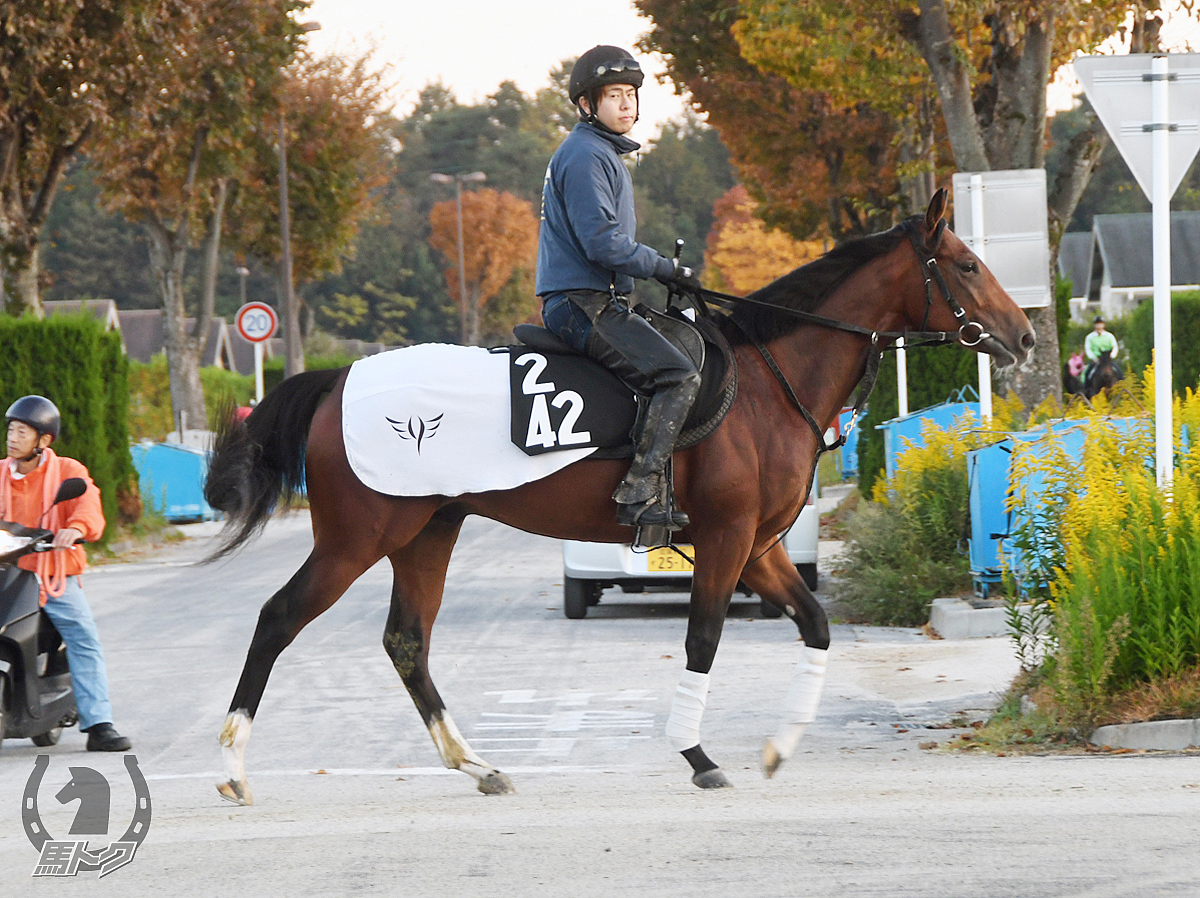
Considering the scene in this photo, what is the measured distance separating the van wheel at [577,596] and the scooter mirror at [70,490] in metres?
5.64

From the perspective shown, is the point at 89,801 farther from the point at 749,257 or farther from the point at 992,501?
the point at 749,257

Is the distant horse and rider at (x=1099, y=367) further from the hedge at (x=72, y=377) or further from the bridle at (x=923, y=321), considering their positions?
the bridle at (x=923, y=321)

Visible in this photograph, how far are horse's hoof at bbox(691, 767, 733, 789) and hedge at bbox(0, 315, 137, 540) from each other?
49.7 ft

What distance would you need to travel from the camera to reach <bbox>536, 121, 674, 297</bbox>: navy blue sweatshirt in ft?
21.1

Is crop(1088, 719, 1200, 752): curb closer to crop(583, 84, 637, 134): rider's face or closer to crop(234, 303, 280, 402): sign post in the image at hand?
crop(583, 84, 637, 134): rider's face

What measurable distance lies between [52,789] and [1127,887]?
4615 millimetres

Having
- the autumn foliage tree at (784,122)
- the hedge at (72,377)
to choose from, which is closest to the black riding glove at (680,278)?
the hedge at (72,377)

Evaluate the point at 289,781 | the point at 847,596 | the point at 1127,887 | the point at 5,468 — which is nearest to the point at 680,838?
the point at 1127,887

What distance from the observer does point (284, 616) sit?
256 inches

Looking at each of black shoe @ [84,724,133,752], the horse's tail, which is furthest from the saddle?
black shoe @ [84,724,133,752]

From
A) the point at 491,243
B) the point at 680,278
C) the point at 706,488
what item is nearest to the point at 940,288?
the point at 680,278

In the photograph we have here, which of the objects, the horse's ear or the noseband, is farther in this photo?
the noseband

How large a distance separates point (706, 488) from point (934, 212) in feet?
5.34

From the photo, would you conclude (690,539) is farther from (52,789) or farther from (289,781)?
(52,789)
